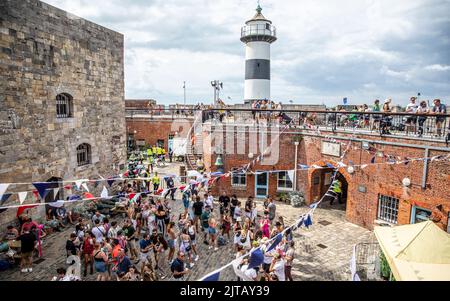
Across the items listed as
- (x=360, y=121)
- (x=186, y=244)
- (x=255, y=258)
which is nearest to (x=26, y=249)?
(x=186, y=244)

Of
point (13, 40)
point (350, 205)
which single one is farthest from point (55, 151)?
point (350, 205)

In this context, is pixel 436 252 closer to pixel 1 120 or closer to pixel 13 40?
pixel 1 120

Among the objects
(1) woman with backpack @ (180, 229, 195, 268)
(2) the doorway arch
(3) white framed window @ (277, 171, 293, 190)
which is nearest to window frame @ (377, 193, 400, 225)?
(2) the doorway arch

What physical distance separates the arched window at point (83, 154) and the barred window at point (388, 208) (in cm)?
1526

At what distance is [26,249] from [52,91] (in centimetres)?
719

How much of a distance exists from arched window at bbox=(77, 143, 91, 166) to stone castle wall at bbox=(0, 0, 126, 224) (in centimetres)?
26

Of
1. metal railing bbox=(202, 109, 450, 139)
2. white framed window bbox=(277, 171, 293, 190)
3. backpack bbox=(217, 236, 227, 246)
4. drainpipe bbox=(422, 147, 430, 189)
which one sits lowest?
backpack bbox=(217, 236, 227, 246)

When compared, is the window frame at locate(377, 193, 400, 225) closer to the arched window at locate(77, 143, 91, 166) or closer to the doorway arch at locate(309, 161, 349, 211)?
the doorway arch at locate(309, 161, 349, 211)

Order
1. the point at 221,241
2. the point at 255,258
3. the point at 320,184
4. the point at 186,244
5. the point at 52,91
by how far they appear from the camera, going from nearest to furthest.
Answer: the point at 255,258, the point at 186,244, the point at 221,241, the point at 52,91, the point at 320,184

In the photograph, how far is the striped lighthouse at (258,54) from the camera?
26641 millimetres

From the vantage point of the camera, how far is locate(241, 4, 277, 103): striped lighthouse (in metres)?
26.6

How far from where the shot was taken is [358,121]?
48.1ft

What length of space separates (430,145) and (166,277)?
10811 millimetres

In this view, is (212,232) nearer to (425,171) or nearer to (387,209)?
(387,209)
